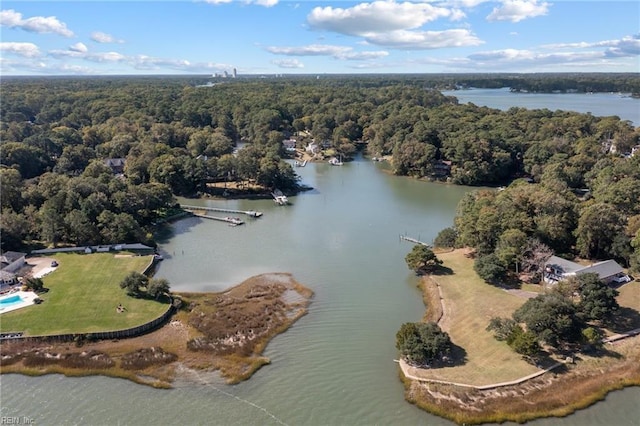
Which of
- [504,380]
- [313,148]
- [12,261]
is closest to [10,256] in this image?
[12,261]

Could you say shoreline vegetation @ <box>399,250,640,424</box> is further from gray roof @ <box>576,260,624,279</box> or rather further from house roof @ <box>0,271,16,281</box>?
house roof @ <box>0,271,16,281</box>

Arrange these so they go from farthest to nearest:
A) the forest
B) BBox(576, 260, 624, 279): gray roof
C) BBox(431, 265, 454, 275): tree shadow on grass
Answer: the forest < BBox(431, 265, 454, 275): tree shadow on grass < BBox(576, 260, 624, 279): gray roof

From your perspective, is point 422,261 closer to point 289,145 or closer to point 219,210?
point 219,210

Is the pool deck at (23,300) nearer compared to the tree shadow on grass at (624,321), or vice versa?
the tree shadow on grass at (624,321)

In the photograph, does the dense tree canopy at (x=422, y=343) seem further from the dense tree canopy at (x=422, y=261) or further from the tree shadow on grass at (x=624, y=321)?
the tree shadow on grass at (x=624, y=321)

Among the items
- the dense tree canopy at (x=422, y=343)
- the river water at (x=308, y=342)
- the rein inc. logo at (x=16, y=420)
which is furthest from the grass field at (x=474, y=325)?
the rein inc. logo at (x=16, y=420)

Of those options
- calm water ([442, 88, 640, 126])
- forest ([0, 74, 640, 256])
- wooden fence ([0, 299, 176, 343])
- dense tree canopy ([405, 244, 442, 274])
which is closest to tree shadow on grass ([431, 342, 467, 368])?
dense tree canopy ([405, 244, 442, 274])
